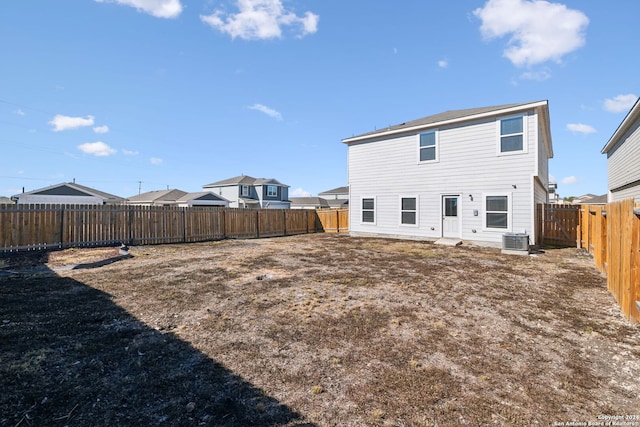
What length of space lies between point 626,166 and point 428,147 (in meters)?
7.82

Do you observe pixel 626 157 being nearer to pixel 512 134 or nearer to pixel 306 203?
pixel 512 134

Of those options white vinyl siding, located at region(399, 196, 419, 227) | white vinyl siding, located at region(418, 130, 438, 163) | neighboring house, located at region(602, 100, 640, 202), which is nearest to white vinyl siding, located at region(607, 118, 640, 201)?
neighboring house, located at region(602, 100, 640, 202)

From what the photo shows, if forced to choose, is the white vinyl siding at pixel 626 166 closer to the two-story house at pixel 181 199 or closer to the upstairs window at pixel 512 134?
the upstairs window at pixel 512 134

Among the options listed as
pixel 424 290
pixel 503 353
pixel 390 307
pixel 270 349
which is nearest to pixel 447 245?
pixel 424 290

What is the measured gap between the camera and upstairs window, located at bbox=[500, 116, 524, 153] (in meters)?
11.5

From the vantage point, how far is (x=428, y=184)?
1398 centimetres

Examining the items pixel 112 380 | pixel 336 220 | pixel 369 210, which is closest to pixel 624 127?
pixel 369 210

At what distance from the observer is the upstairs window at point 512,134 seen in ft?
37.7

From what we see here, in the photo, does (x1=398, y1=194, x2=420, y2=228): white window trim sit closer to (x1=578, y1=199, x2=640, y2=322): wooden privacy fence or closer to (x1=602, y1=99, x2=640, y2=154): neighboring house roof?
(x1=602, y1=99, x2=640, y2=154): neighboring house roof

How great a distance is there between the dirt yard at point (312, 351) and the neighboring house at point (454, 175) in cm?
578

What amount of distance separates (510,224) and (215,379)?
12.4 metres

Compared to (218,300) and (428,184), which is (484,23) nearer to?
(428,184)

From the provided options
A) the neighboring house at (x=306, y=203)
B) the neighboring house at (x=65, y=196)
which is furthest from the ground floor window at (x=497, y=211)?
the neighboring house at (x=306, y=203)

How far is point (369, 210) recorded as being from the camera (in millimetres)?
16469
